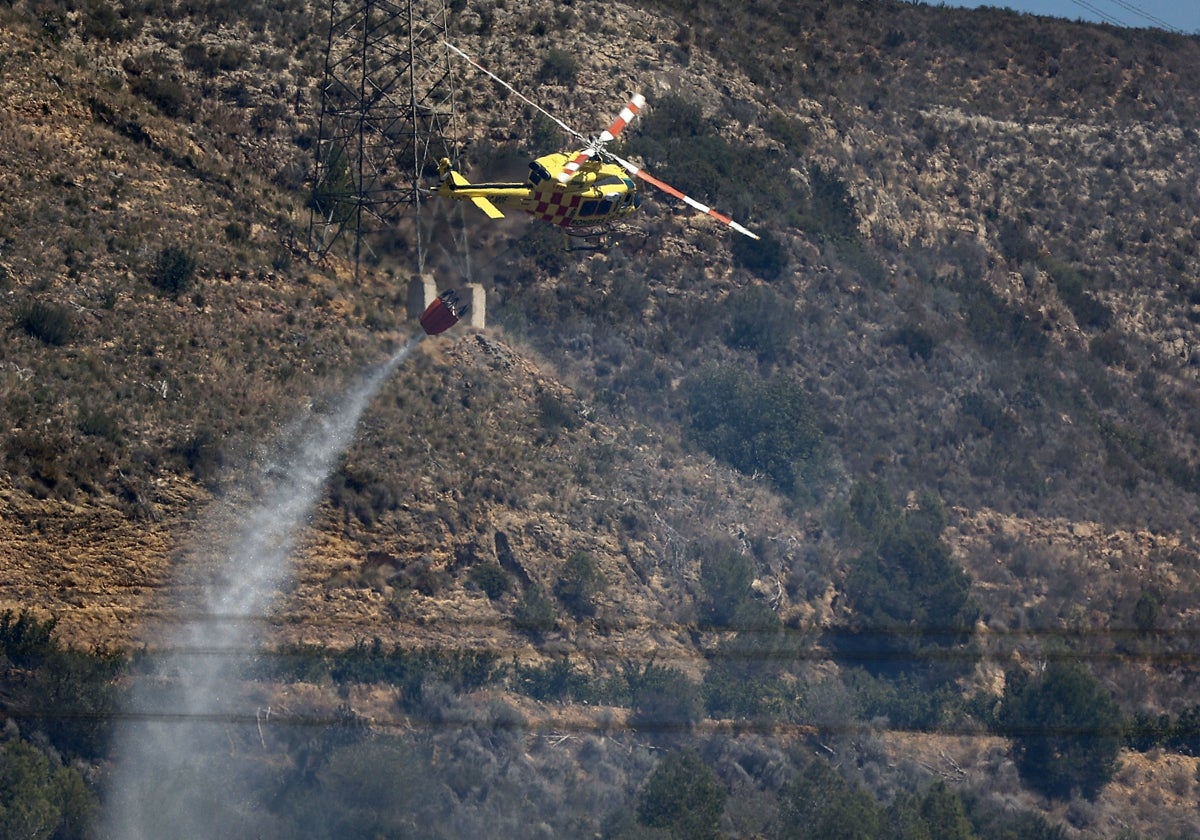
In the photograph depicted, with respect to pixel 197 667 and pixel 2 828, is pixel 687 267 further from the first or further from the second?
pixel 2 828

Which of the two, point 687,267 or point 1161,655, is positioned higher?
point 687,267

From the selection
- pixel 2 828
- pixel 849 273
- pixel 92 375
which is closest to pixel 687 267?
pixel 849 273

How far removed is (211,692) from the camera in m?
44.5

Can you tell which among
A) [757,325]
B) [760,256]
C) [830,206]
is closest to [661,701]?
[757,325]

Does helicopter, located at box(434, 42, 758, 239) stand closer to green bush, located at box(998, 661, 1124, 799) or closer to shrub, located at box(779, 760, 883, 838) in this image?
shrub, located at box(779, 760, 883, 838)

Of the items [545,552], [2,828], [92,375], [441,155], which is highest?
[441,155]

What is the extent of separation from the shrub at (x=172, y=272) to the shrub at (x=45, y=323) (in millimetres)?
4151

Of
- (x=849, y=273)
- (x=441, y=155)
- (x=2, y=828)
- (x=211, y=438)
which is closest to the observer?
(x=2, y=828)

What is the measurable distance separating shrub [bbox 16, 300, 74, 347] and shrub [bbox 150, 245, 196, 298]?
4.15 m

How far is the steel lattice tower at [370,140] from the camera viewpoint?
54906 mm

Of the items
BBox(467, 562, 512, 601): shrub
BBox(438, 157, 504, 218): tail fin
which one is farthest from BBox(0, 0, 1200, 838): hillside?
BBox(438, 157, 504, 218): tail fin

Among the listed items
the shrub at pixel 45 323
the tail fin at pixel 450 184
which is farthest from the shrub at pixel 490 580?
the shrub at pixel 45 323

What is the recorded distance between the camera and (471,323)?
175 feet

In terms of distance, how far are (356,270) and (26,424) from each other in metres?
15.2
